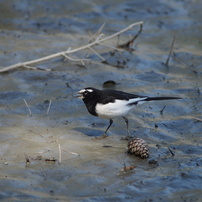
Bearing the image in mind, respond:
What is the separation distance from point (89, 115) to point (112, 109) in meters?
1.16

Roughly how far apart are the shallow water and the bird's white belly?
1.28 ft

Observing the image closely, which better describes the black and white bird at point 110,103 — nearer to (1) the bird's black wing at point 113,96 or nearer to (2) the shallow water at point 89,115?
(1) the bird's black wing at point 113,96

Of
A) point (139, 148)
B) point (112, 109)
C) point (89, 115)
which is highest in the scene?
point (112, 109)

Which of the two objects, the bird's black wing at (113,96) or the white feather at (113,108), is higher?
the bird's black wing at (113,96)

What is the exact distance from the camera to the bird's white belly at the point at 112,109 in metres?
7.38

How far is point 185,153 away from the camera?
7.08 m

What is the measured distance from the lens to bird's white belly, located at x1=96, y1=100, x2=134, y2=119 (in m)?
7.38

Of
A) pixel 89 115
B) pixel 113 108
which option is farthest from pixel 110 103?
pixel 89 115

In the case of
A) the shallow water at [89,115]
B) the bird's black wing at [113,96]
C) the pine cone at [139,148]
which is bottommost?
the shallow water at [89,115]

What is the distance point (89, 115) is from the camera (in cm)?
848

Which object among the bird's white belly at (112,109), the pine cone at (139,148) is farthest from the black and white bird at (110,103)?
the pine cone at (139,148)

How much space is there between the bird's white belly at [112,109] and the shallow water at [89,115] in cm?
39

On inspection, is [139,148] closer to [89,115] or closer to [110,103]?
[110,103]

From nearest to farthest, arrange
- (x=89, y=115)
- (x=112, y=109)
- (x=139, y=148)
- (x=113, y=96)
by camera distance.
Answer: (x=139, y=148) → (x=112, y=109) → (x=113, y=96) → (x=89, y=115)
